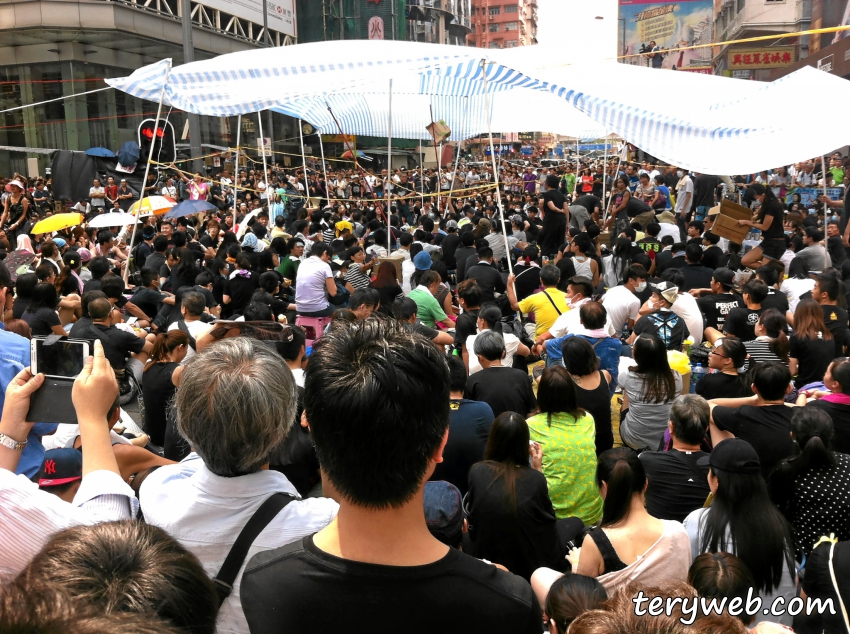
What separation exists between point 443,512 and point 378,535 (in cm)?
170

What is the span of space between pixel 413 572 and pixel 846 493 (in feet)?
9.60

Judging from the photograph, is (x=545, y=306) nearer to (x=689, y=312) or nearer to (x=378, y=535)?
(x=689, y=312)

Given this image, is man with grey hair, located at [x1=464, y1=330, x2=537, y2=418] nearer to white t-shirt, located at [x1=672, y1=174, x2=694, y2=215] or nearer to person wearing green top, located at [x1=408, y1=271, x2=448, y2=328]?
person wearing green top, located at [x1=408, y1=271, x2=448, y2=328]

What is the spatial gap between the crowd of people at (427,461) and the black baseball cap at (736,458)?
0.01 metres

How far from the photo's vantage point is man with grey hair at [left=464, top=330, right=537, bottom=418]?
16.1 ft

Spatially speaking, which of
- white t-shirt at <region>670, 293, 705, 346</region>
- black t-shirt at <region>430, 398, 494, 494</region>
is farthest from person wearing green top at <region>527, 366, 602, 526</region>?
white t-shirt at <region>670, 293, 705, 346</region>

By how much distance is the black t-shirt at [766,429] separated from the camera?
4.30m

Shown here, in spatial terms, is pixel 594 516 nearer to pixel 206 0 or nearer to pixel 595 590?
pixel 595 590

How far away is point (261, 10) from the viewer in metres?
43.2

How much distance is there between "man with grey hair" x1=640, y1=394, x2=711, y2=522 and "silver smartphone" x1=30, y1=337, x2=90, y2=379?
2.79m

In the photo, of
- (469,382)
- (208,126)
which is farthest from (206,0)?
(469,382)

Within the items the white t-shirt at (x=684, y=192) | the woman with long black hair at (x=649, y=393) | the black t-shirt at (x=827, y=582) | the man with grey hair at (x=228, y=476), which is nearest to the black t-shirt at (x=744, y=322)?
the woman with long black hair at (x=649, y=393)

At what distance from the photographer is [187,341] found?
5.00 meters

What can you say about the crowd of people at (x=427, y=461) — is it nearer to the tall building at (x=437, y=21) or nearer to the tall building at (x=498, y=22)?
the tall building at (x=437, y=21)
